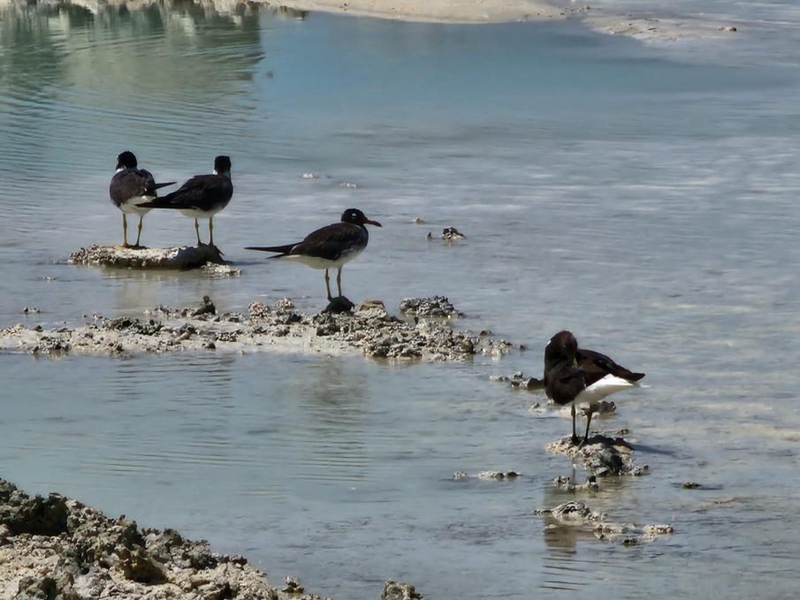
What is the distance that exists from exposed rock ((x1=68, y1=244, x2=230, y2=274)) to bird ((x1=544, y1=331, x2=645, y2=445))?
5.21m

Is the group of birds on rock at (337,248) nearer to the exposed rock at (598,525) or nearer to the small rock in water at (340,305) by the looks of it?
the small rock in water at (340,305)

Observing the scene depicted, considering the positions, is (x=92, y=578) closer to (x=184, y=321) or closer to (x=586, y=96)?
(x=184, y=321)

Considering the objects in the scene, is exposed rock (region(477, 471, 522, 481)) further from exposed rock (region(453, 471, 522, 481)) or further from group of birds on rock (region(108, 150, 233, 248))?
group of birds on rock (region(108, 150, 233, 248))

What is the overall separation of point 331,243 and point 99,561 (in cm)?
617

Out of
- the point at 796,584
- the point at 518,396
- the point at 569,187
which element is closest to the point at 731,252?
the point at 569,187

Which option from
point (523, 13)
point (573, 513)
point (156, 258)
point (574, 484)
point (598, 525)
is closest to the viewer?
point (598, 525)

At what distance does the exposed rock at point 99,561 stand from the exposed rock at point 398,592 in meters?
0.40

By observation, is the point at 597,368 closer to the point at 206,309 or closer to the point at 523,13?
the point at 206,309

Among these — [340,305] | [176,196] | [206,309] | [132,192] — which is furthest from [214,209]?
[340,305]

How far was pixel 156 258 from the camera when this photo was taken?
14266 millimetres

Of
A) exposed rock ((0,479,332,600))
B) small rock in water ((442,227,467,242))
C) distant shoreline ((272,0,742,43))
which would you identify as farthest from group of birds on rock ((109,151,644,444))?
distant shoreline ((272,0,742,43))

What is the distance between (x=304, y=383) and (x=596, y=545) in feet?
10.8

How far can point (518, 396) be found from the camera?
10.5 meters

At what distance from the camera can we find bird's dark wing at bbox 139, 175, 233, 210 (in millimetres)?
14539
